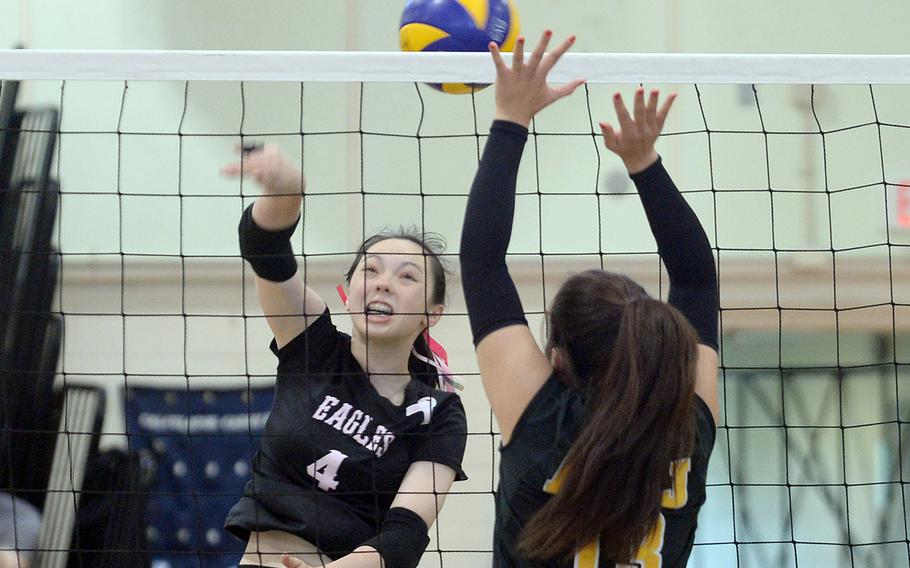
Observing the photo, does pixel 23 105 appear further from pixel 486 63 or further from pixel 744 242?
pixel 486 63

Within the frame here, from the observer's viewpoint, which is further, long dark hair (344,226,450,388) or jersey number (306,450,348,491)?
long dark hair (344,226,450,388)

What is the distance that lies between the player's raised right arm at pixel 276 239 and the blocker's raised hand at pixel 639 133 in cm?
59

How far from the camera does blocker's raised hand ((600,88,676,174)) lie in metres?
1.89

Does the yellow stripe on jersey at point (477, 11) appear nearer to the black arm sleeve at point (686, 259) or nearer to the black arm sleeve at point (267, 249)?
the black arm sleeve at point (267, 249)

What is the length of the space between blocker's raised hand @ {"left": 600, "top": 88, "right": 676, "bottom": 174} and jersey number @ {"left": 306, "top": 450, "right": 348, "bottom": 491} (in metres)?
0.80

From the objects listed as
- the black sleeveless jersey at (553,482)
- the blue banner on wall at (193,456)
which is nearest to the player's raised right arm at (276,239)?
the black sleeveless jersey at (553,482)

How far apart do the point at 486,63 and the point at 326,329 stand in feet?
2.04

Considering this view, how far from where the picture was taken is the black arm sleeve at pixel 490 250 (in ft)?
5.53

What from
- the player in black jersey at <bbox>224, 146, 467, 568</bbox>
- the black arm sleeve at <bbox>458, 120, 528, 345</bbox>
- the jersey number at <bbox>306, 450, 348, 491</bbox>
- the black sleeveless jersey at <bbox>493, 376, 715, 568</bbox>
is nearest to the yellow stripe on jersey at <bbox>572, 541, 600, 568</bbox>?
the black sleeveless jersey at <bbox>493, 376, 715, 568</bbox>

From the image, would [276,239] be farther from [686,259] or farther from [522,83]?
[686,259]

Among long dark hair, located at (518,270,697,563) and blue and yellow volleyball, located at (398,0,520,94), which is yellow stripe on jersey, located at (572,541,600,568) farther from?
blue and yellow volleyball, located at (398,0,520,94)

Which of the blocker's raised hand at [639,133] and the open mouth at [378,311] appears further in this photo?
the open mouth at [378,311]

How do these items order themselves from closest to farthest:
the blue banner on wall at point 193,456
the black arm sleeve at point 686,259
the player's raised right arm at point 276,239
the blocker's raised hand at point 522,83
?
the blocker's raised hand at point 522,83 → the black arm sleeve at point 686,259 → the player's raised right arm at point 276,239 → the blue banner on wall at point 193,456

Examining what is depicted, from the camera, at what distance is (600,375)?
5.55ft
